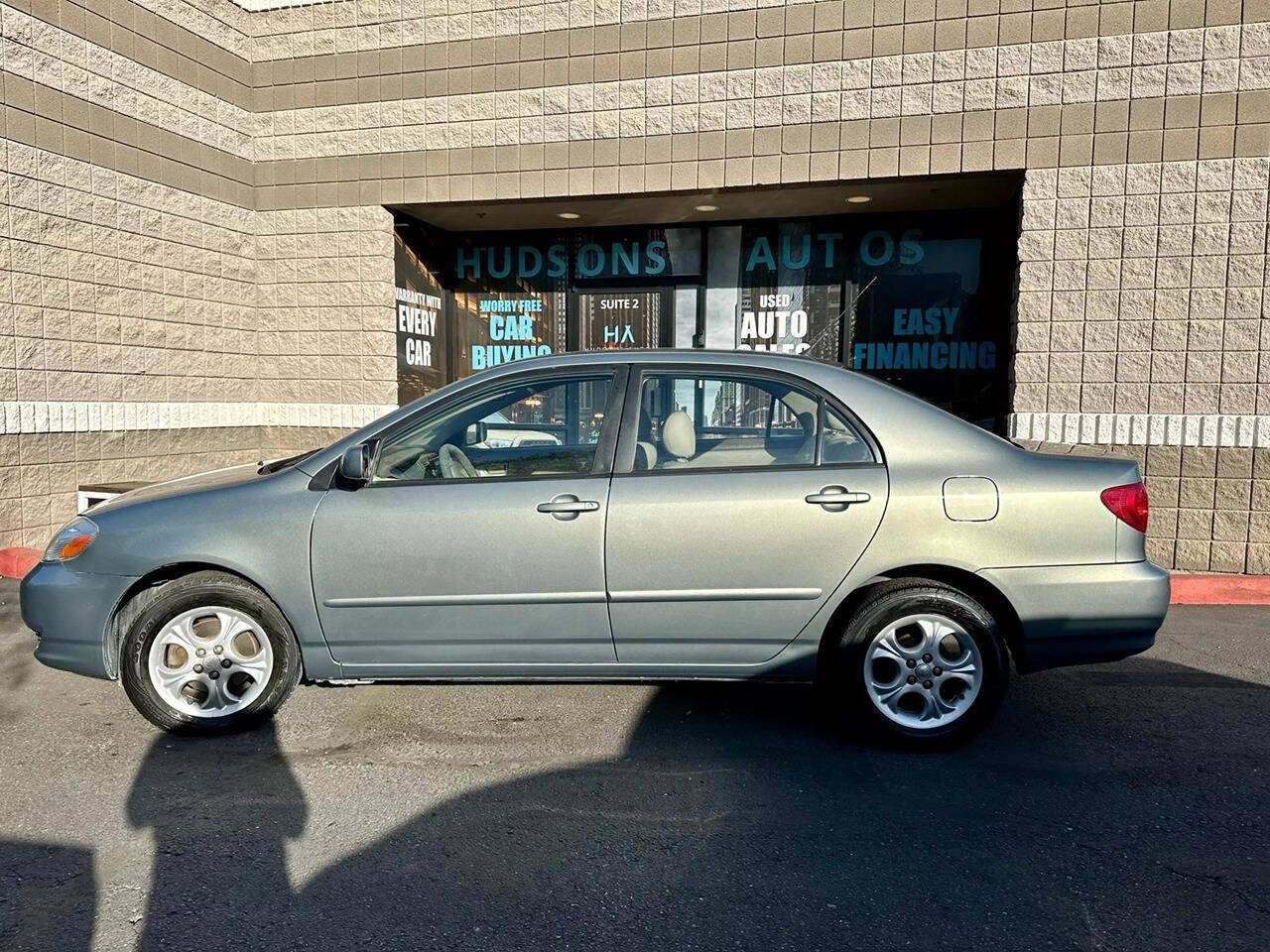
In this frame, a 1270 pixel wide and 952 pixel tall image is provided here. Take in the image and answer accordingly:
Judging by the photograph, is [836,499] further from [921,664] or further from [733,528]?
[921,664]

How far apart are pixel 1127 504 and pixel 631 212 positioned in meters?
6.59

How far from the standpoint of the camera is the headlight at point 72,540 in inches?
166

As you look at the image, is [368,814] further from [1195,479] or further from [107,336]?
[1195,479]

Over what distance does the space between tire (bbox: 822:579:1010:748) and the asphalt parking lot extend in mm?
150

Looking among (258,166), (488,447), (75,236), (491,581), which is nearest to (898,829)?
(491,581)

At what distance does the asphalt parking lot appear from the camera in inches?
110

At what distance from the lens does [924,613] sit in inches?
157

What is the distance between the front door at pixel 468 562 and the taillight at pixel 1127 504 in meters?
2.09

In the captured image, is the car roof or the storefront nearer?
the car roof

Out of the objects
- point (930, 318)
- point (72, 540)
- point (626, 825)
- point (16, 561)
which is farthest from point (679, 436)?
point (930, 318)

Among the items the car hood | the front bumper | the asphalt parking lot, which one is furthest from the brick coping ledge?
the front bumper

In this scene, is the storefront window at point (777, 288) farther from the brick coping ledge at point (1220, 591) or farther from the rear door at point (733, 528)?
the rear door at point (733, 528)

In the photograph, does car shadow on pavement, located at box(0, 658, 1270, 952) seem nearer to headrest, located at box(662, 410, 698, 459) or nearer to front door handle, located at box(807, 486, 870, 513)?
front door handle, located at box(807, 486, 870, 513)

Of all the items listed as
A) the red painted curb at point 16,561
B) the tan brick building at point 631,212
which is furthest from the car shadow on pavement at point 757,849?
the tan brick building at point 631,212
